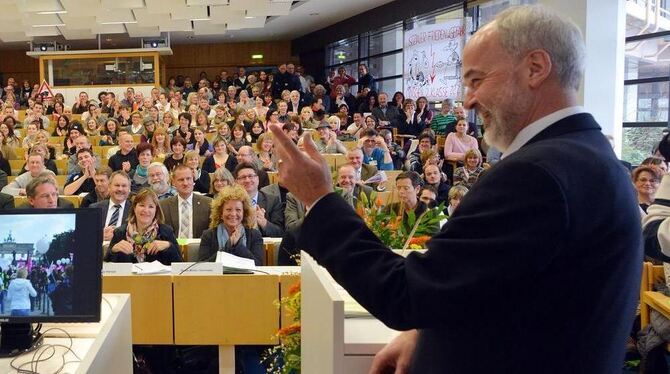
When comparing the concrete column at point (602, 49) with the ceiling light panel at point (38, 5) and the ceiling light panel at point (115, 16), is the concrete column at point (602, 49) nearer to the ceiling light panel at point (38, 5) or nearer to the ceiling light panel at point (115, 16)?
the ceiling light panel at point (115, 16)

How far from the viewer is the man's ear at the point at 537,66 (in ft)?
3.01

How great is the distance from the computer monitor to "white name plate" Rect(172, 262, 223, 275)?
4.09 feet

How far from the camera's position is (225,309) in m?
2.94

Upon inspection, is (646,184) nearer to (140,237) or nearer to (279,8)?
(140,237)

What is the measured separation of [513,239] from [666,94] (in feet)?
22.9

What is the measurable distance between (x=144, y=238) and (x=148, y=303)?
2.29 ft

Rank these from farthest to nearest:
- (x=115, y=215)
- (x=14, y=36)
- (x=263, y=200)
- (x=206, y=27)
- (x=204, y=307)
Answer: (x=14, y=36), (x=206, y=27), (x=263, y=200), (x=115, y=215), (x=204, y=307)

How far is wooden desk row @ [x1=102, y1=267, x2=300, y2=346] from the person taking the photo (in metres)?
2.92

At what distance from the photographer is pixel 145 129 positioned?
29.3ft

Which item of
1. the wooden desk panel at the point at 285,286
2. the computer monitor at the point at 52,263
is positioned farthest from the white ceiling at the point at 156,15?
the computer monitor at the point at 52,263

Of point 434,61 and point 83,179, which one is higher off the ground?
point 434,61

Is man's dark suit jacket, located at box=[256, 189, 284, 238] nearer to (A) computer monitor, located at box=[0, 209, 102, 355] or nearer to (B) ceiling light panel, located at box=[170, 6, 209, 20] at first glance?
(A) computer monitor, located at box=[0, 209, 102, 355]

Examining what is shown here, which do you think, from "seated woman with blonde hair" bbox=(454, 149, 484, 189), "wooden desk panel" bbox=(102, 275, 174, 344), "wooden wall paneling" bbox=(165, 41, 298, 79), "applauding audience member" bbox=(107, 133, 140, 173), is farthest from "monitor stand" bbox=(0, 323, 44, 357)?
"wooden wall paneling" bbox=(165, 41, 298, 79)

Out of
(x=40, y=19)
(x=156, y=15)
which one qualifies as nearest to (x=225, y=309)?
(x=156, y=15)
